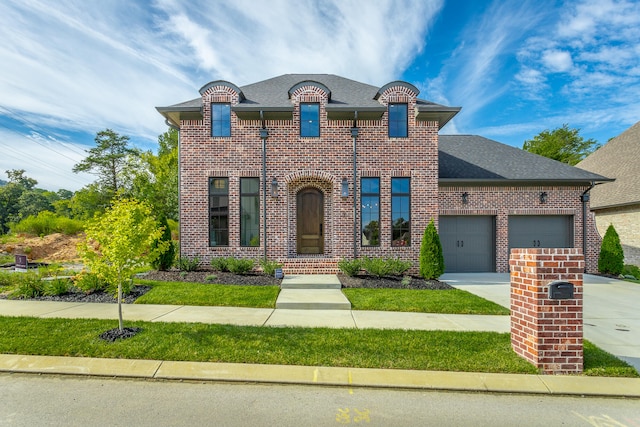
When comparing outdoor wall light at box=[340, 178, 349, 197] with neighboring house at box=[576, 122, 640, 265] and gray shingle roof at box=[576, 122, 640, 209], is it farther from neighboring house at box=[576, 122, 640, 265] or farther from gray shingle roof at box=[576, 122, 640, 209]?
gray shingle roof at box=[576, 122, 640, 209]

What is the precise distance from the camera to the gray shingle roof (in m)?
14.1

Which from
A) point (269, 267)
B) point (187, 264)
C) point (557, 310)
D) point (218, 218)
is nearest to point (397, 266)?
point (269, 267)

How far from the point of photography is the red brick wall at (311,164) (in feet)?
34.6

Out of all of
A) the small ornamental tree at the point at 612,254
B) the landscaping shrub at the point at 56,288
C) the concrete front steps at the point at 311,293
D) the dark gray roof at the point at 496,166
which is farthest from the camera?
the dark gray roof at the point at 496,166

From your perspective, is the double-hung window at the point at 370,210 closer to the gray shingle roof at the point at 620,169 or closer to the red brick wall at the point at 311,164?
the red brick wall at the point at 311,164

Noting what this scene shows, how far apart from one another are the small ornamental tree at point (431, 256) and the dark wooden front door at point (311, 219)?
3.52m

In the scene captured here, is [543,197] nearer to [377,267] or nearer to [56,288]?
[377,267]

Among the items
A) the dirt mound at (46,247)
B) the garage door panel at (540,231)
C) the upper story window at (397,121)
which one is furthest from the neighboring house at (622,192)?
the dirt mound at (46,247)

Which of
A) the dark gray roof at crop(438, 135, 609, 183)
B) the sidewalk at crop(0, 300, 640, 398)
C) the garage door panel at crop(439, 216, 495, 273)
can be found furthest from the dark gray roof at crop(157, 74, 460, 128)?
the sidewalk at crop(0, 300, 640, 398)

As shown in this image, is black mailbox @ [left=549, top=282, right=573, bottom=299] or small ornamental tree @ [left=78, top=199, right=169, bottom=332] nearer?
black mailbox @ [left=549, top=282, right=573, bottom=299]

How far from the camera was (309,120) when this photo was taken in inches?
419

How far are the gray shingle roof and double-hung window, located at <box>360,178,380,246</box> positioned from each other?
1167cm

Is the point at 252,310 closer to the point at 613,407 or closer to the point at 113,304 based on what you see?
the point at 113,304

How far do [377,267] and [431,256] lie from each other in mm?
1730
